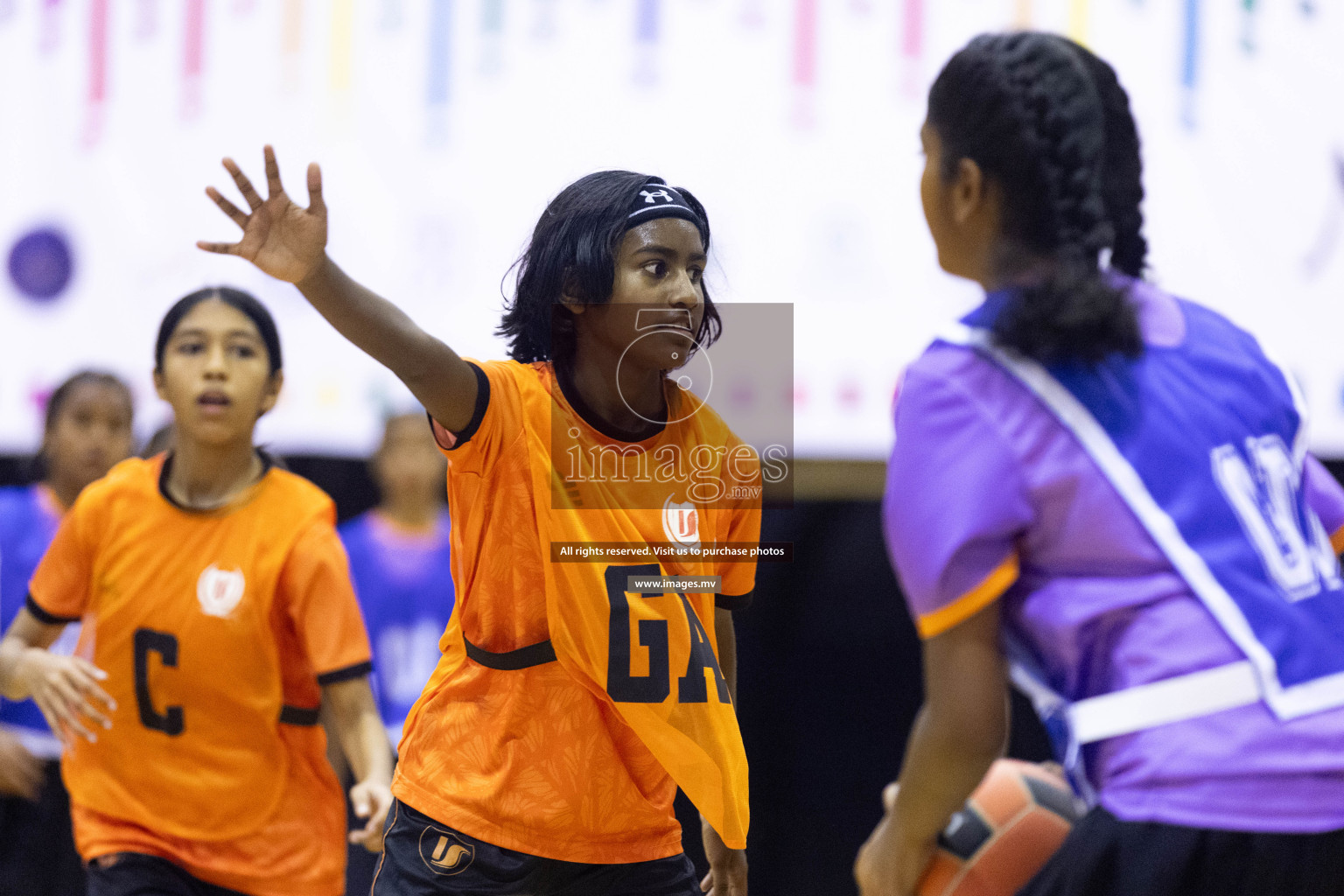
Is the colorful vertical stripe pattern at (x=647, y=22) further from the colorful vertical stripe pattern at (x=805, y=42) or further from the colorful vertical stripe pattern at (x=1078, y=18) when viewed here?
the colorful vertical stripe pattern at (x=1078, y=18)

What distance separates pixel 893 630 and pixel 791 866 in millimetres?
865

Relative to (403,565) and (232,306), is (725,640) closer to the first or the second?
(232,306)

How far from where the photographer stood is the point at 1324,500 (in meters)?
1.70

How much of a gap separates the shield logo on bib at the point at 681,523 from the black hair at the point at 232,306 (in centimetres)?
140

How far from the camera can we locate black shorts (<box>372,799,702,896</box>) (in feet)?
6.59

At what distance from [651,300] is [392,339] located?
20.1 inches

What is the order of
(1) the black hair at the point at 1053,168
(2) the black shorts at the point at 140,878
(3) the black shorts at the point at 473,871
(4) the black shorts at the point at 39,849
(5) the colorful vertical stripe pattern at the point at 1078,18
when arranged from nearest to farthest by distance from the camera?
1. (1) the black hair at the point at 1053,168
2. (3) the black shorts at the point at 473,871
3. (2) the black shorts at the point at 140,878
4. (5) the colorful vertical stripe pattern at the point at 1078,18
5. (4) the black shorts at the point at 39,849

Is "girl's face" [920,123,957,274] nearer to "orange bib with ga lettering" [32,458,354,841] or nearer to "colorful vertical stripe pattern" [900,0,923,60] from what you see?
"orange bib with ga lettering" [32,458,354,841]

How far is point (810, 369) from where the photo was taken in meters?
3.58

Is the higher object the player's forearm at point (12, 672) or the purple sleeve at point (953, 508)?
the purple sleeve at point (953, 508)

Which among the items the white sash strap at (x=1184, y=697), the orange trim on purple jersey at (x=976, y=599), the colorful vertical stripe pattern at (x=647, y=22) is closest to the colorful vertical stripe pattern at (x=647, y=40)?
the colorful vertical stripe pattern at (x=647, y=22)

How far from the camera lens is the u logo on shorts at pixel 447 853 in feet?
6.61

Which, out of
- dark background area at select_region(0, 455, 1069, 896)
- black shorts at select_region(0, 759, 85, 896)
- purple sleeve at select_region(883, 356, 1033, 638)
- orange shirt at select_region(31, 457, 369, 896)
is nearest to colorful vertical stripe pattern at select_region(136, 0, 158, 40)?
orange shirt at select_region(31, 457, 369, 896)

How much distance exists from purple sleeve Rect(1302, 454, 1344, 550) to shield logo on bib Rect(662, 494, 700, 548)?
38.4 inches
